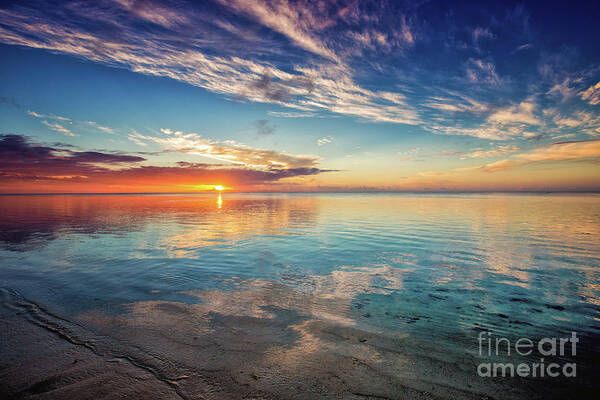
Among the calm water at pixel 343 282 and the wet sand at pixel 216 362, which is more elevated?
the wet sand at pixel 216 362

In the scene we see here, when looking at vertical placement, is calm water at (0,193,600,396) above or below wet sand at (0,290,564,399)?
below

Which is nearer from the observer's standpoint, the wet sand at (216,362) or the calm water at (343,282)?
the wet sand at (216,362)

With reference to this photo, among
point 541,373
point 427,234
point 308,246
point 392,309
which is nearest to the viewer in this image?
point 541,373

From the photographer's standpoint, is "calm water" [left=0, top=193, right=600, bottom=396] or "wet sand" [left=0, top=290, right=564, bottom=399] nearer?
"wet sand" [left=0, top=290, right=564, bottom=399]

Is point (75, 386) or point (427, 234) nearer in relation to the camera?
point (75, 386)

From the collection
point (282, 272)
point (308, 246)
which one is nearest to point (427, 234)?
point (308, 246)

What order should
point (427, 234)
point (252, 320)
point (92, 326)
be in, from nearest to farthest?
point (92, 326)
point (252, 320)
point (427, 234)

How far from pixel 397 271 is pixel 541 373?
7.40 metres

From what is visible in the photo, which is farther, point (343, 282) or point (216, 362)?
point (343, 282)

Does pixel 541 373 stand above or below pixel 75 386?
below

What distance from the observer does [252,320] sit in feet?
24.1

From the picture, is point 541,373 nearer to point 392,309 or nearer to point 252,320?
point 392,309

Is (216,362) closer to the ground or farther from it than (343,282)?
farther from it

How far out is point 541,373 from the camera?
5332 mm
